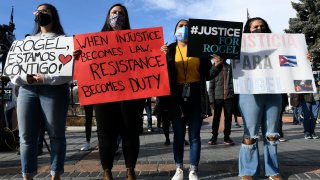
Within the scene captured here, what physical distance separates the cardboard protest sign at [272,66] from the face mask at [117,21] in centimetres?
143

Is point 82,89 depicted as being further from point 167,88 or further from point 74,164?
point 74,164

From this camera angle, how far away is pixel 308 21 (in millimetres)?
41719

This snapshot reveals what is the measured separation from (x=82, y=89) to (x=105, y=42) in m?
0.62

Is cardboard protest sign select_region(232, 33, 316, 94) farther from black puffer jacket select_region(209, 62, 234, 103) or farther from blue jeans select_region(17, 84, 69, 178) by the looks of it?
black puffer jacket select_region(209, 62, 234, 103)

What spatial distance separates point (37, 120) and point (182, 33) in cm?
197

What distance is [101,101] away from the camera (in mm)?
4473

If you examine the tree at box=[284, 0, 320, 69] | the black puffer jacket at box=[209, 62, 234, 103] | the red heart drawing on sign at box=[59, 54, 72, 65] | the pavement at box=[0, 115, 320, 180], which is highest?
the tree at box=[284, 0, 320, 69]

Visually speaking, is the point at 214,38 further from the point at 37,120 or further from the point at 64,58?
the point at 37,120

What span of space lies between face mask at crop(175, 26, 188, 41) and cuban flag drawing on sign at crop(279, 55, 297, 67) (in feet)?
3.91

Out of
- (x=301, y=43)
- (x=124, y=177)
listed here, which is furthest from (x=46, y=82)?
(x=301, y=43)

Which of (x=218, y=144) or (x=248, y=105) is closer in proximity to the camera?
(x=248, y=105)

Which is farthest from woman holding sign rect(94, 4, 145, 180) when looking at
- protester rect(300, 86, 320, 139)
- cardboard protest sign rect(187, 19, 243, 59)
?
protester rect(300, 86, 320, 139)

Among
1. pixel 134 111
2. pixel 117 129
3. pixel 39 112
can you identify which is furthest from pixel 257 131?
pixel 39 112

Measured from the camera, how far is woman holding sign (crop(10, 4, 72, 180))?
4.21 metres
